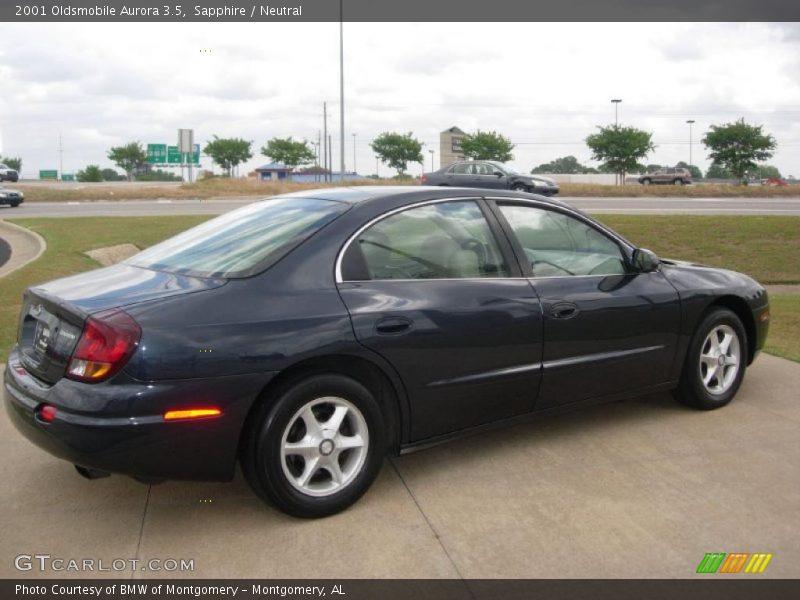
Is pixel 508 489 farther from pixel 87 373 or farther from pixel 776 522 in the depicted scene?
pixel 87 373

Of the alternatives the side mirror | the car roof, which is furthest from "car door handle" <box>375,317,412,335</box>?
the side mirror

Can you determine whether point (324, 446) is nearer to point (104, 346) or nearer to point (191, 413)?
point (191, 413)

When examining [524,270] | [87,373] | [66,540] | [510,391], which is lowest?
[66,540]

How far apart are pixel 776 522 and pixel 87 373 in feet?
10.1

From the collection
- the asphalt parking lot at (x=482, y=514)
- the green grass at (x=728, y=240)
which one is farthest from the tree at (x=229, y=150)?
the asphalt parking lot at (x=482, y=514)

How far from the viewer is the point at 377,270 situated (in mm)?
3871

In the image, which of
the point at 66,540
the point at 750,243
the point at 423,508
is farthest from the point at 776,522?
the point at 750,243

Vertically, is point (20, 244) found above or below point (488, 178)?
below

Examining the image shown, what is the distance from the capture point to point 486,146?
49.2m

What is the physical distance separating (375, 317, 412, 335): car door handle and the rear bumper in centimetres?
61

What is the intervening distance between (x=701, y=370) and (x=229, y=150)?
6508 centimetres

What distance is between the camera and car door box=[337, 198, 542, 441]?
3.76 meters

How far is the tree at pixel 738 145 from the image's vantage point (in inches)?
1857

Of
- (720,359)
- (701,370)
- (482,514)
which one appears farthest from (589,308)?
(482,514)
